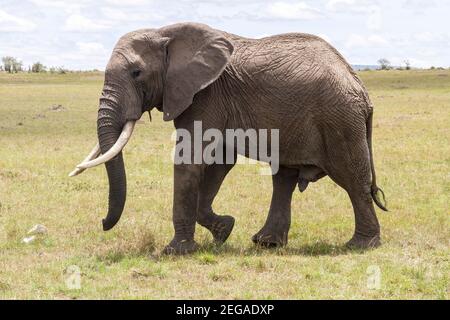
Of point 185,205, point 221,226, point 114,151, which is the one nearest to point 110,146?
point 114,151

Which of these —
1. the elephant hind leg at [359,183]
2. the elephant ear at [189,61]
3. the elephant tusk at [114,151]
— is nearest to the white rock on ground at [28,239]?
the elephant tusk at [114,151]

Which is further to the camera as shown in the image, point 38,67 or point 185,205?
point 38,67

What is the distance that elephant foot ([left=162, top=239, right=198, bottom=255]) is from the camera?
900 centimetres

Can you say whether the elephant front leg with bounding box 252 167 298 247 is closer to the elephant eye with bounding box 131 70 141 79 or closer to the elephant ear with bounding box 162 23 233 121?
the elephant ear with bounding box 162 23 233 121

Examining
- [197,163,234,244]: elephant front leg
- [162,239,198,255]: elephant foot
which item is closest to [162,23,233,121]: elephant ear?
[197,163,234,244]: elephant front leg

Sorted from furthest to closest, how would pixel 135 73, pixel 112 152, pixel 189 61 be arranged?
pixel 189 61 → pixel 135 73 → pixel 112 152

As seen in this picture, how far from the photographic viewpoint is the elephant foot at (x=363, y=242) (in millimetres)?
9406

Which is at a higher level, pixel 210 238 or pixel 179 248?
pixel 179 248

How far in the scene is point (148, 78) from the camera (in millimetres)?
8914

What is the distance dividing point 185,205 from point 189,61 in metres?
1.70

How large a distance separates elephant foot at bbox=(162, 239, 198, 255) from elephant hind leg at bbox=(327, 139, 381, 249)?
1908 millimetres

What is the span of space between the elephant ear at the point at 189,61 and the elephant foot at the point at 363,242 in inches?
107

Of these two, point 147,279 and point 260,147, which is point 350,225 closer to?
point 260,147

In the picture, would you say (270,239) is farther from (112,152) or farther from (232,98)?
(112,152)
